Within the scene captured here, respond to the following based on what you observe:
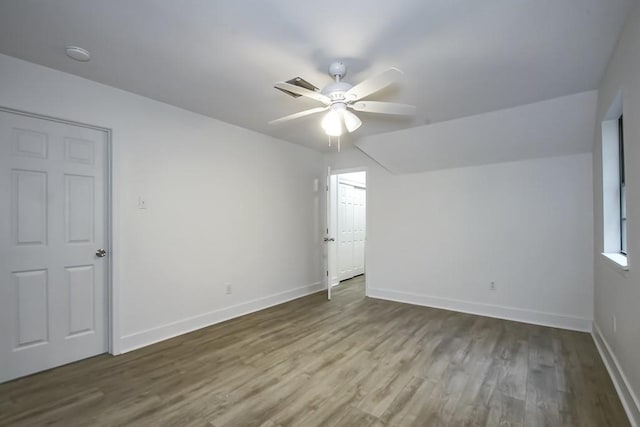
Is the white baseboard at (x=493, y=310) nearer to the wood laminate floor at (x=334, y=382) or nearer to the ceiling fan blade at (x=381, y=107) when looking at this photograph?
the wood laminate floor at (x=334, y=382)

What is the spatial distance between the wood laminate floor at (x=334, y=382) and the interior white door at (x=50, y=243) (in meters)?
0.23

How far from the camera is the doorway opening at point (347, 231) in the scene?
218 inches

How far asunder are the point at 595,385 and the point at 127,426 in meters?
3.28

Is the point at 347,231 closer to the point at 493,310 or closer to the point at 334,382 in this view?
the point at 493,310

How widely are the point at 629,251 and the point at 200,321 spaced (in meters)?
3.85

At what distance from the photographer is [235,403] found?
2.05 m

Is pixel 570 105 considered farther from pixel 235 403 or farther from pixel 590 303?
pixel 235 403

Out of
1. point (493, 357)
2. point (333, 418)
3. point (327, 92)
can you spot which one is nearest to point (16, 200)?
point (327, 92)

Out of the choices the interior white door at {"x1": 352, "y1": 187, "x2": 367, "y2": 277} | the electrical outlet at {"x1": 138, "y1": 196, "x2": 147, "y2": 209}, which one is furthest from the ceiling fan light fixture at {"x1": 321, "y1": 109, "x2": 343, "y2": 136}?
the interior white door at {"x1": 352, "y1": 187, "x2": 367, "y2": 277}

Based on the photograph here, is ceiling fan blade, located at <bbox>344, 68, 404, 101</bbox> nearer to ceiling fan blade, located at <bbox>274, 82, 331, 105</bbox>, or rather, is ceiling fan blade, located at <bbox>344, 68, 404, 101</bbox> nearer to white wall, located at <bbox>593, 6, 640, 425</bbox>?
ceiling fan blade, located at <bbox>274, 82, 331, 105</bbox>

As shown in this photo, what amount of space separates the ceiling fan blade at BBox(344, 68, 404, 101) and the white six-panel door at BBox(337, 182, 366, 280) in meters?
3.77

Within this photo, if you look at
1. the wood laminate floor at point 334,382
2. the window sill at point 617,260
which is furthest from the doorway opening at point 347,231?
the window sill at point 617,260

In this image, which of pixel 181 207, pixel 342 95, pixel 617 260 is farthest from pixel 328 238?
pixel 617 260

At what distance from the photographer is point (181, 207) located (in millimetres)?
3305
